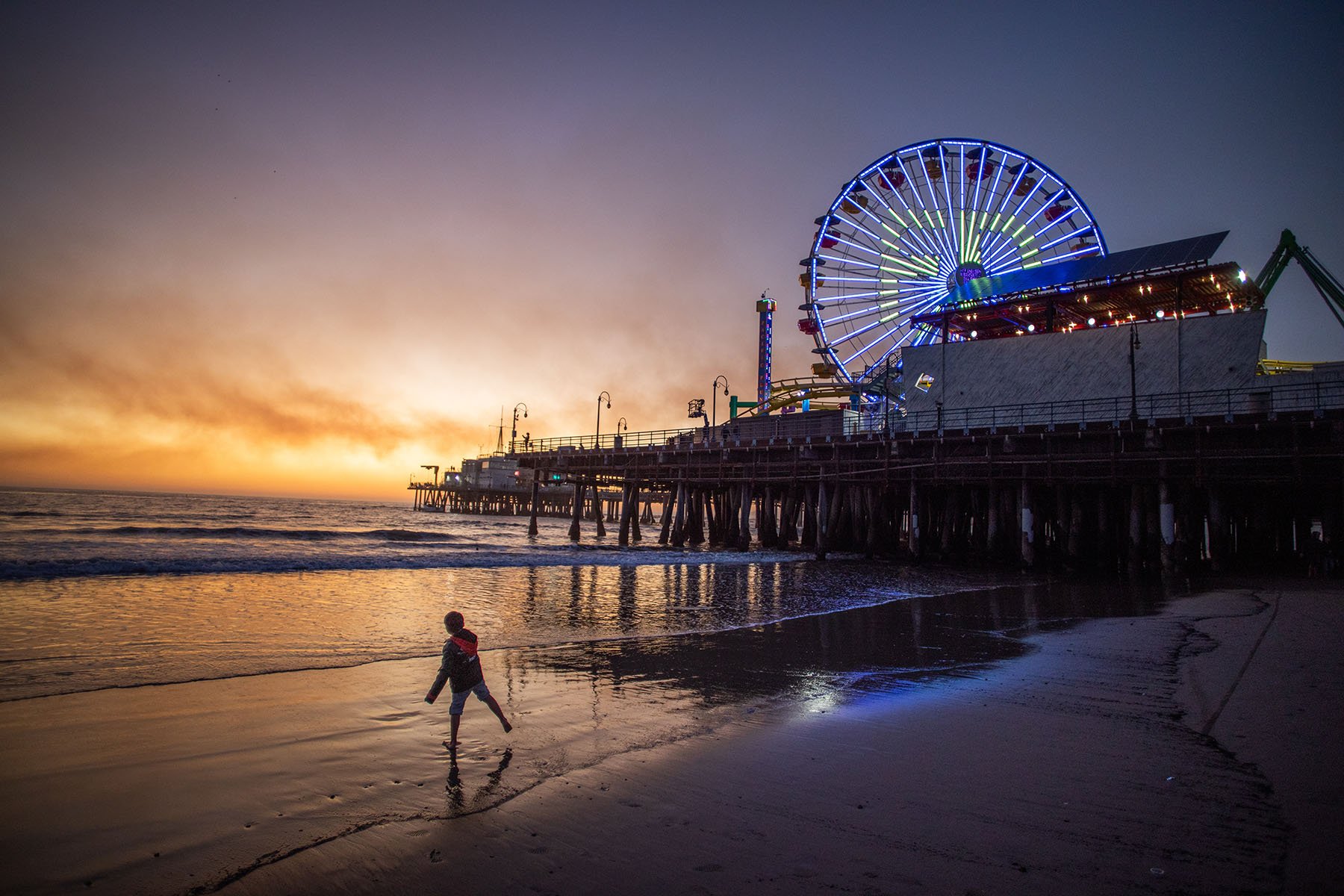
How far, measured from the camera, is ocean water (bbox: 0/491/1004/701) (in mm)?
9547

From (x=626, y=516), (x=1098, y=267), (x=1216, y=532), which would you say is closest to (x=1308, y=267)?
(x=1098, y=267)

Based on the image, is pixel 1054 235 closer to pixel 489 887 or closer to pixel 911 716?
pixel 911 716

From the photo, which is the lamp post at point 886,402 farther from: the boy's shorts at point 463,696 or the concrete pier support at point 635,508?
the boy's shorts at point 463,696

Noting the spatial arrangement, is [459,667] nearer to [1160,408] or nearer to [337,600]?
[337,600]

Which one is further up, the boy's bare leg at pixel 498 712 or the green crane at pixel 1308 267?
the green crane at pixel 1308 267

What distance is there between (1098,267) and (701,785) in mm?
39139

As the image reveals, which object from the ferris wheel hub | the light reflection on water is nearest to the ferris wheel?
the ferris wheel hub

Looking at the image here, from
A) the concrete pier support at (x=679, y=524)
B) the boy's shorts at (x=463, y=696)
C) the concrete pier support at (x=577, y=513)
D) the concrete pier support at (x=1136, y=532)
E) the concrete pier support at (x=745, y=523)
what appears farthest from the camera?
the concrete pier support at (x=577, y=513)

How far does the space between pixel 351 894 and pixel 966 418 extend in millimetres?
32636

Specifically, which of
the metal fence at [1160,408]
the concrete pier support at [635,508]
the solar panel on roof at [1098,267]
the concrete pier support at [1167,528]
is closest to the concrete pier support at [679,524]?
the concrete pier support at [635,508]

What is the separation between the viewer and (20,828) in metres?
4.24

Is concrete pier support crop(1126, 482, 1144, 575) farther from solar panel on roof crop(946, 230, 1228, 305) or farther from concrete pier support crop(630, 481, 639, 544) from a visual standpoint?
concrete pier support crop(630, 481, 639, 544)

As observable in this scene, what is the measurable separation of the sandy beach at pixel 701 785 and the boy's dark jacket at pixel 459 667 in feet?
1.75

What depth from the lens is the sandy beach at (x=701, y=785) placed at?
3.59m
